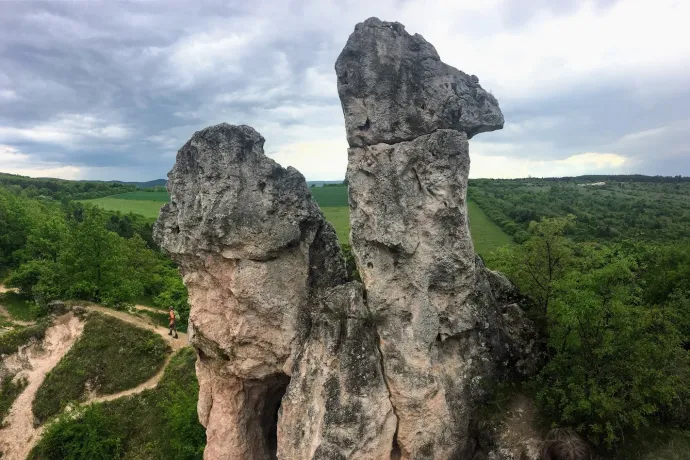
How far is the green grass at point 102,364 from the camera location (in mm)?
25625

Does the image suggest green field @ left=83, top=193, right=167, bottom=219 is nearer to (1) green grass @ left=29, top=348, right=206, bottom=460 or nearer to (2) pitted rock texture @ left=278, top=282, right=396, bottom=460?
(1) green grass @ left=29, top=348, right=206, bottom=460

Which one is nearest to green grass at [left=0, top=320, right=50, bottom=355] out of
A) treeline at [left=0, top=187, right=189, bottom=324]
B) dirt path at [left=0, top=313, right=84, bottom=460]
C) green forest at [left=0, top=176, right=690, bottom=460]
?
green forest at [left=0, top=176, right=690, bottom=460]

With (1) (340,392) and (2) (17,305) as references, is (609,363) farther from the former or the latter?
(2) (17,305)

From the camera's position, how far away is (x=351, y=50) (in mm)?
12430

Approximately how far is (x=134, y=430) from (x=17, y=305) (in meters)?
25.1

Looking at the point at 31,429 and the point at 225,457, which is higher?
the point at 225,457

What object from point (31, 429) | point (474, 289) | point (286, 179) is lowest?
point (31, 429)

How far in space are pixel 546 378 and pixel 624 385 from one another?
2104 mm

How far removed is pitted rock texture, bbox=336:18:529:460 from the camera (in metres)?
11.9

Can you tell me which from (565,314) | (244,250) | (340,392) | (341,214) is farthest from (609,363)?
(341,214)

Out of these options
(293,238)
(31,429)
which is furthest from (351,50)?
(31,429)

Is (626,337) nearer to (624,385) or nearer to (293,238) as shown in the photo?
(624,385)

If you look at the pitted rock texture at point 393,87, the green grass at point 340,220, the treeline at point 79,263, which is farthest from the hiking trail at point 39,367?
the green grass at point 340,220

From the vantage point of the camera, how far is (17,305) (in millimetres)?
39344
